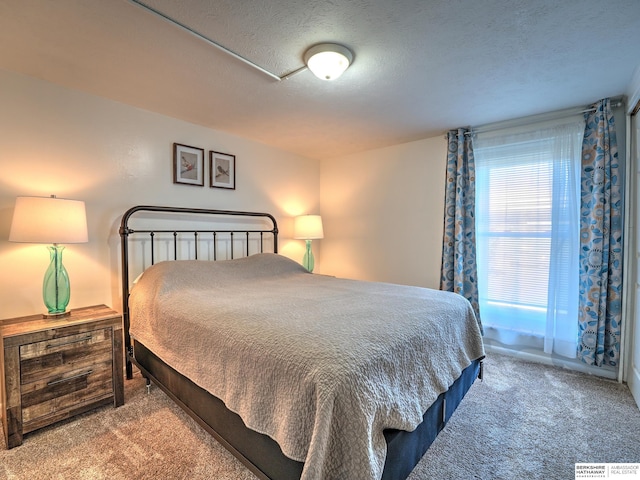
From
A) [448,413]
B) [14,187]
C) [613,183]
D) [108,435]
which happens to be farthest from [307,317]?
[613,183]

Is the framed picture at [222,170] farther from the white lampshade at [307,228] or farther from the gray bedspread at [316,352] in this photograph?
the gray bedspread at [316,352]

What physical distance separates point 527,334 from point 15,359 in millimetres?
3872

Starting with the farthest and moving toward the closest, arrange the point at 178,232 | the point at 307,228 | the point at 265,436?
the point at 307,228 < the point at 178,232 < the point at 265,436

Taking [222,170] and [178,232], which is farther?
[222,170]

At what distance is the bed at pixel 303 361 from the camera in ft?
3.33

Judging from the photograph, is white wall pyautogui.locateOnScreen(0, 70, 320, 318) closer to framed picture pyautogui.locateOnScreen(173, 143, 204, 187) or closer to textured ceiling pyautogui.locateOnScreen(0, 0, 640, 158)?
framed picture pyautogui.locateOnScreen(173, 143, 204, 187)

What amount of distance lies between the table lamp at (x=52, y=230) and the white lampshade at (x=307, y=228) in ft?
7.10

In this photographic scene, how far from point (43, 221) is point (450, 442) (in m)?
2.77

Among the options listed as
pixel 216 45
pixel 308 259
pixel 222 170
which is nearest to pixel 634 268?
pixel 308 259

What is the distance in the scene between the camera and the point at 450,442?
5.57 ft

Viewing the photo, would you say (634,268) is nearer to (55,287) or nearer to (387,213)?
(387,213)

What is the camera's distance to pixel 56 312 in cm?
196

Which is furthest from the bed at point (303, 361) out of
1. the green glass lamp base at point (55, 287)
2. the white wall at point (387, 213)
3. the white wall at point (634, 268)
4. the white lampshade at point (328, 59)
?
the white lampshade at point (328, 59)

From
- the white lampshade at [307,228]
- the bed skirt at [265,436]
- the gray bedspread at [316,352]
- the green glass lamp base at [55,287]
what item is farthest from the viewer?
the white lampshade at [307,228]
